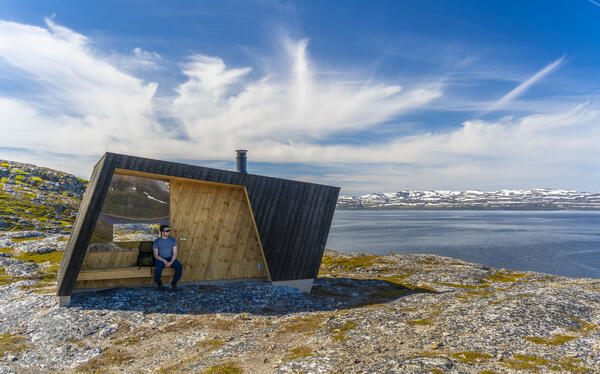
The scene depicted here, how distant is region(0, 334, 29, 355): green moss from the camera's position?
9.09 meters

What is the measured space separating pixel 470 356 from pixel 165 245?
1129cm

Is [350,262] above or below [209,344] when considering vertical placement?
below

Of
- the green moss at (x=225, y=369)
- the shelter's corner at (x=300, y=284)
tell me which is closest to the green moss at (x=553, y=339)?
the green moss at (x=225, y=369)

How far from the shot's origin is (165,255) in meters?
13.8

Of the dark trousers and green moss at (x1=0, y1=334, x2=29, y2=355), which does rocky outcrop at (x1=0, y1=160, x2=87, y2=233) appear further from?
green moss at (x1=0, y1=334, x2=29, y2=355)

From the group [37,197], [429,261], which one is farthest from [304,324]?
[37,197]

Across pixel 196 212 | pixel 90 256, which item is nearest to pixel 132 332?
pixel 90 256

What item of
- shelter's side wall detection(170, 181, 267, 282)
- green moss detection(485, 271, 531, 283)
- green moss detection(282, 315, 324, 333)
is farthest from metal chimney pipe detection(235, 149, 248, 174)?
green moss detection(485, 271, 531, 283)

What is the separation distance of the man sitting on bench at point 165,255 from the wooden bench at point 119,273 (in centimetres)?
43

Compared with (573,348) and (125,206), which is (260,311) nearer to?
(125,206)

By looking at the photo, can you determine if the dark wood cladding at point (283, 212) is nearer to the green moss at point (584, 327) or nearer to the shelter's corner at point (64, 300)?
the shelter's corner at point (64, 300)

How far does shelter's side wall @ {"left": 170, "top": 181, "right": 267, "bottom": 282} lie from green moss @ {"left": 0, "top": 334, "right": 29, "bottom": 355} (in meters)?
5.92

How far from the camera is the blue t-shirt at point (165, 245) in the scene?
1365 cm

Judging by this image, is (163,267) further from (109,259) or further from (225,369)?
(225,369)
